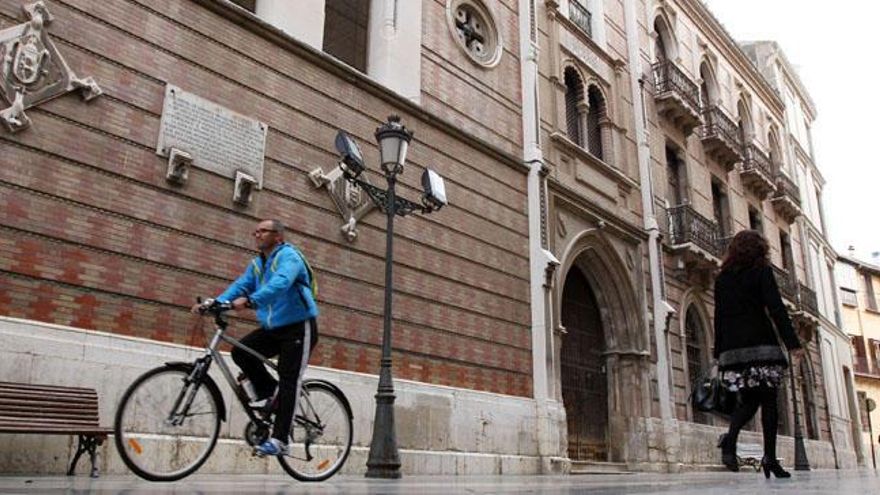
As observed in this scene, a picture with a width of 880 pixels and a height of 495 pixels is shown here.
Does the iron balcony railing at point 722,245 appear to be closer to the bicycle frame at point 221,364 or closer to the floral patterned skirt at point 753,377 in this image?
the floral patterned skirt at point 753,377

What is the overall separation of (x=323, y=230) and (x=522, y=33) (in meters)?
6.57

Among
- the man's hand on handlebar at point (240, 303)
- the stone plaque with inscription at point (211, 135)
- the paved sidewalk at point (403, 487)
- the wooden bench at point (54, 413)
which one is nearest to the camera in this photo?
the paved sidewalk at point (403, 487)

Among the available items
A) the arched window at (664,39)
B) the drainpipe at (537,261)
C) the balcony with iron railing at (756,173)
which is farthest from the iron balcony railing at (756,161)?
the drainpipe at (537,261)

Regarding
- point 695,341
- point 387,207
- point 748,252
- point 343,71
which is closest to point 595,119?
point 695,341

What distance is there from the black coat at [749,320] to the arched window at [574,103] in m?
9.17

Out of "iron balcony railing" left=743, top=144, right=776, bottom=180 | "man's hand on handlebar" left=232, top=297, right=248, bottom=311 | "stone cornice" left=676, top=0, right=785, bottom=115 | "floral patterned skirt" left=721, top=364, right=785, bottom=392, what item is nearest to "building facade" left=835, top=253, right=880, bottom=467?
"stone cornice" left=676, top=0, right=785, bottom=115

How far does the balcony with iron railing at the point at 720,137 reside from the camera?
20.0 metres

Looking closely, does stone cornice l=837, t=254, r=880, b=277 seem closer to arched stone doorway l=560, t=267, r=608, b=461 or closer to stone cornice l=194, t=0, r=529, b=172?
arched stone doorway l=560, t=267, r=608, b=461

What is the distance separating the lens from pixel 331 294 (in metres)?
9.07

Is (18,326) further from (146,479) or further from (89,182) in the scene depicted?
(146,479)

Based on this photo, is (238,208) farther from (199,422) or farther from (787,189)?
(787,189)

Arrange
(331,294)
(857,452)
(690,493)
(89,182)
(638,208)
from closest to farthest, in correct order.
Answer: (690,493)
(89,182)
(331,294)
(638,208)
(857,452)

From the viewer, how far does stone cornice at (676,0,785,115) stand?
21859 millimetres

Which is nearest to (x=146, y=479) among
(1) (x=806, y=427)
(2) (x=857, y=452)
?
(1) (x=806, y=427)
